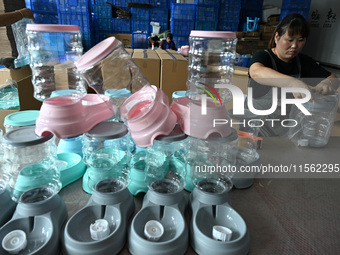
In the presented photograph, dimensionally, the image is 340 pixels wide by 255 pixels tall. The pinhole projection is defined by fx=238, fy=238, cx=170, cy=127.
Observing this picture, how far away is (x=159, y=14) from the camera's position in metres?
4.77

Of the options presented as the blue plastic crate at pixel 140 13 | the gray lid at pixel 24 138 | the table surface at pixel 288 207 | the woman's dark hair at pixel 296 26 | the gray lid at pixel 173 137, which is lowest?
the table surface at pixel 288 207

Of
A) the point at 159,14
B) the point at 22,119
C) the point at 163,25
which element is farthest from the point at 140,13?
the point at 22,119

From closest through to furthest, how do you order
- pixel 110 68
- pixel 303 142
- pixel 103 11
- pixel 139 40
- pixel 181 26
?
1. pixel 110 68
2. pixel 303 142
3. pixel 139 40
4. pixel 181 26
5. pixel 103 11

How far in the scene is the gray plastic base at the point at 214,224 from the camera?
2.02 feet

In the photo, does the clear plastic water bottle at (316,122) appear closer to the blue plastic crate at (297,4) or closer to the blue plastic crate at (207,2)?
the blue plastic crate at (207,2)

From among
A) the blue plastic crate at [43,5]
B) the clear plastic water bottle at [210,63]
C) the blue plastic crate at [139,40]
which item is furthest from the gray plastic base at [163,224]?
the blue plastic crate at [43,5]

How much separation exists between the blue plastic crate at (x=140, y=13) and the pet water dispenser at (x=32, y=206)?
14.5ft

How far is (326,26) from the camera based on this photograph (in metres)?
6.34

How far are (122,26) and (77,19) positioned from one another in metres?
0.91

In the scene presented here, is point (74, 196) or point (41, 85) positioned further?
point (41, 85)

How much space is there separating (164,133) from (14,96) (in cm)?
165

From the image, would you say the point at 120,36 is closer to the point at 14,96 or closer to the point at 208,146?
the point at 14,96

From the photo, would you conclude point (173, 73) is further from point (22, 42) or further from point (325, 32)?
point (325, 32)

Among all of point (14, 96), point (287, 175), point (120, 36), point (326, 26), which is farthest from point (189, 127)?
point (326, 26)
